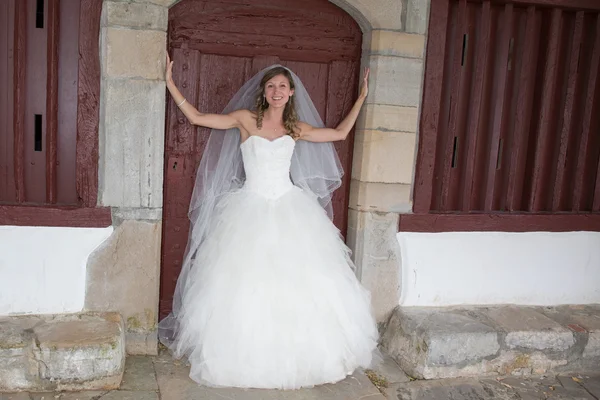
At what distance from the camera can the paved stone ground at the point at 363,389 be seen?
3463 millimetres

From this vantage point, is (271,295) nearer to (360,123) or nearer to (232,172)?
(232,172)

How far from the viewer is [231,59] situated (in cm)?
404

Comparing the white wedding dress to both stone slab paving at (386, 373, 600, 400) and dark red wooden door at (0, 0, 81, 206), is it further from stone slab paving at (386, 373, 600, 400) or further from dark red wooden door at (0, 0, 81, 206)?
dark red wooden door at (0, 0, 81, 206)

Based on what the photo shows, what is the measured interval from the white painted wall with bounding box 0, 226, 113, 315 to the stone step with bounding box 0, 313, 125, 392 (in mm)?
214

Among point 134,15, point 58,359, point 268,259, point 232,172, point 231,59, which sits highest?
point 134,15

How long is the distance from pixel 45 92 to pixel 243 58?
4.39 ft

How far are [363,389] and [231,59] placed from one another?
95.7 inches

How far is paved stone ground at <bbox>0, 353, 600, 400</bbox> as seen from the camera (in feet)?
11.4

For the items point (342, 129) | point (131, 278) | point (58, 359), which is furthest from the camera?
point (342, 129)

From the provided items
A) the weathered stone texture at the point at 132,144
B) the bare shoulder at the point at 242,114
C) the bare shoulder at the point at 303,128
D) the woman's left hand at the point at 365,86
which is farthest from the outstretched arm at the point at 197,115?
the woman's left hand at the point at 365,86

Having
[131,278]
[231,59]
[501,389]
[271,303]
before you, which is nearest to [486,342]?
[501,389]

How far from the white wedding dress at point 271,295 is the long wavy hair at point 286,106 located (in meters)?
0.10

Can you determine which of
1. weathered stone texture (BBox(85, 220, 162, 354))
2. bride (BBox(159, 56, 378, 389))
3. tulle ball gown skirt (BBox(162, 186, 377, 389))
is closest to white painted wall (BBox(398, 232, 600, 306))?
bride (BBox(159, 56, 378, 389))

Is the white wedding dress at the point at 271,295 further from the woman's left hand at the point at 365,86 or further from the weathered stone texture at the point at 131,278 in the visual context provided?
the woman's left hand at the point at 365,86
